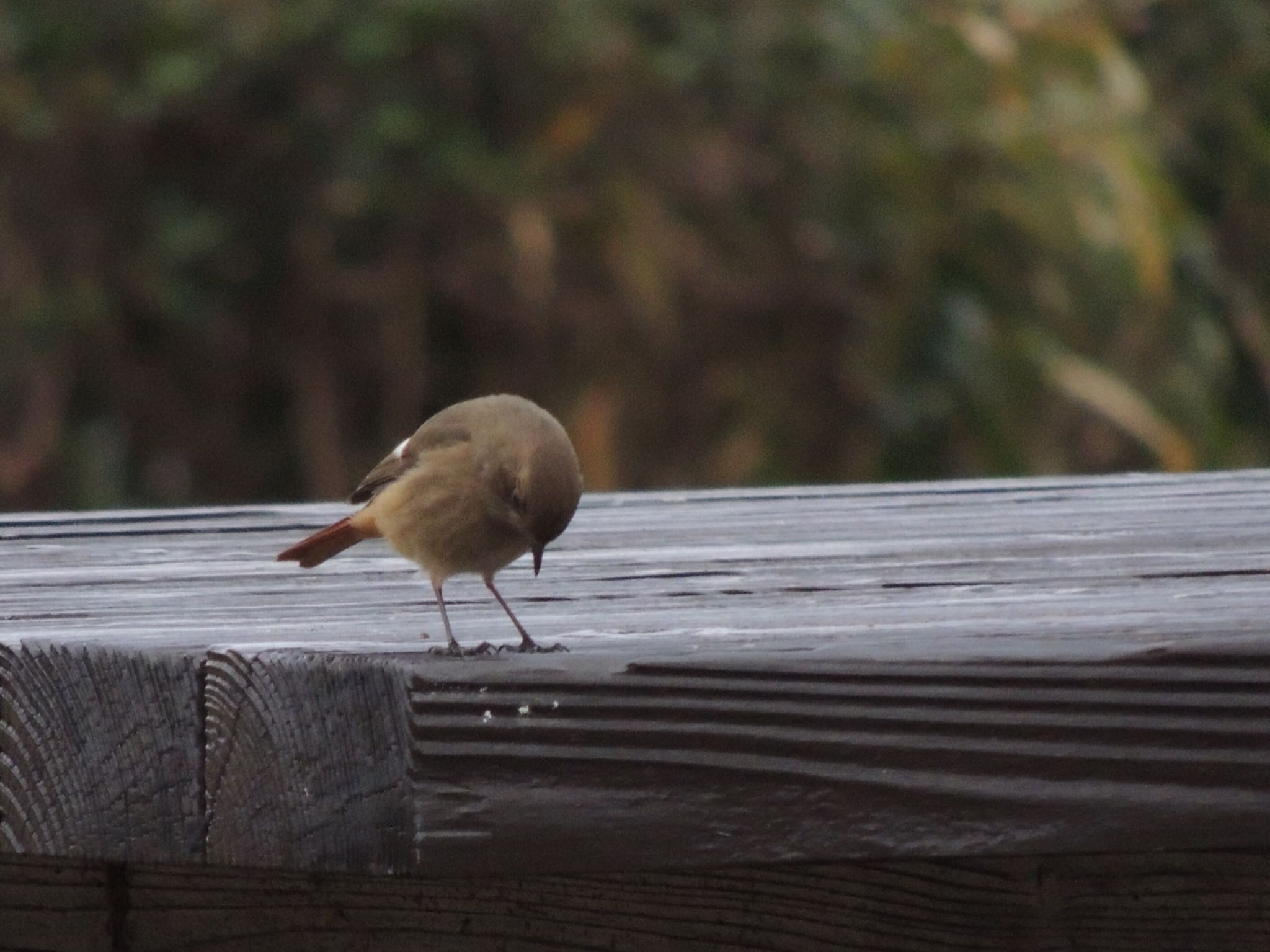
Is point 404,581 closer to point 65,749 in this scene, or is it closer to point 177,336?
point 65,749

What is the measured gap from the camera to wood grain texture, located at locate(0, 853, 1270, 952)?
1600 millimetres

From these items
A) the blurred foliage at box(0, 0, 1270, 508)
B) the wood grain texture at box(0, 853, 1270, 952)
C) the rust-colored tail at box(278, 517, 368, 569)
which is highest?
the wood grain texture at box(0, 853, 1270, 952)

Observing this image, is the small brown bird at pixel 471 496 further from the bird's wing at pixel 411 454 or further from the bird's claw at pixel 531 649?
the bird's claw at pixel 531 649

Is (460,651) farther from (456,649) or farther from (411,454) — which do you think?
(411,454)

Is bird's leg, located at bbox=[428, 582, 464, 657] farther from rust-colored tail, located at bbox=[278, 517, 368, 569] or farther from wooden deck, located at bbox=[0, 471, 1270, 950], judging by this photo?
rust-colored tail, located at bbox=[278, 517, 368, 569]

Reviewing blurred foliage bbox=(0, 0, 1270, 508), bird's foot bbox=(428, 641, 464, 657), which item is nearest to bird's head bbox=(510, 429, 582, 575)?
bird's foot bbox=(428, 641, 464, 657)

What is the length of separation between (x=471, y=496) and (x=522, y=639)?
1056 mm

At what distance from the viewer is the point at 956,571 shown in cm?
225

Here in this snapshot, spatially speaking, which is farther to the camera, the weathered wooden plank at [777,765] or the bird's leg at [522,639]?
the bird's leg at [522,639]

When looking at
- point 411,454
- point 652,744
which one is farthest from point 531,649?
point 411,454

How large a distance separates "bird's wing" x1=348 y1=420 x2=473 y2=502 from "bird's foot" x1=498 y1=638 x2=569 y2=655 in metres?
1.27

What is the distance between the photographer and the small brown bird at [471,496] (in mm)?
Answer: 2697

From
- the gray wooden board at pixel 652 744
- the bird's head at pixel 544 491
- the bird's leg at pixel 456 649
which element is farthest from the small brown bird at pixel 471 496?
the gray wooden board at pixel 652 744

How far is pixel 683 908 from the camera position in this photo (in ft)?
5.44
